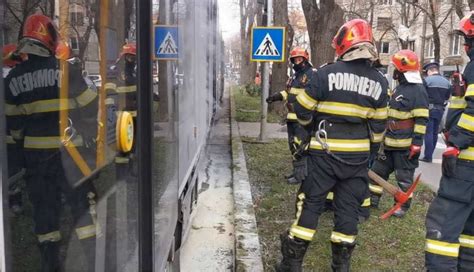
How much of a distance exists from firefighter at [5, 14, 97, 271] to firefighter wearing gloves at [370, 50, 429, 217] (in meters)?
4.66

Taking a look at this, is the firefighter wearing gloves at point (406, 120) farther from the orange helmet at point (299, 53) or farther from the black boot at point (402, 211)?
the orange helmet at point (299, 53)

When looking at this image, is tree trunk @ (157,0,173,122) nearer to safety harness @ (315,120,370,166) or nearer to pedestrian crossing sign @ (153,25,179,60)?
pedestrian crossing sign @ (153,25,179,60)

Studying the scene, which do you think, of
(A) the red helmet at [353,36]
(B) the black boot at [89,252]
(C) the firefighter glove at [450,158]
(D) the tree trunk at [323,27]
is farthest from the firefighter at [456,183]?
(D) the tree trunk at [323,27]

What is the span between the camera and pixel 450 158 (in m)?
3.33

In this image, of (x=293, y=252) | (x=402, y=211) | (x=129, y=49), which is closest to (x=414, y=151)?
(x=402, y=211)

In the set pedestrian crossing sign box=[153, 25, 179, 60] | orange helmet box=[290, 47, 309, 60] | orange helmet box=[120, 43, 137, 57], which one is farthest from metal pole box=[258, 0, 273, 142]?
orange helmet box=[120, 43, 137, 57]

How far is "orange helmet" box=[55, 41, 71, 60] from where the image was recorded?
128 cm

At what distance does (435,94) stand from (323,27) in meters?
2.70

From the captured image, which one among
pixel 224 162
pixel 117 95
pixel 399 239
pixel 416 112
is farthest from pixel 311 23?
pixel 117 95

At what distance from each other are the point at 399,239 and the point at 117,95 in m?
4.05

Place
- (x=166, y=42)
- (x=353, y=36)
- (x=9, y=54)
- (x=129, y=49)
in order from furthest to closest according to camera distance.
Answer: (x=353, y=36) → (x=166, y=42) → (x=129, y=49) → (x=9, y=54)

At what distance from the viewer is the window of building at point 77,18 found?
1.32 m

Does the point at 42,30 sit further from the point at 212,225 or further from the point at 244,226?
the point at 212,225

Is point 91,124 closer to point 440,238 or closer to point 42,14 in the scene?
point 42,14
